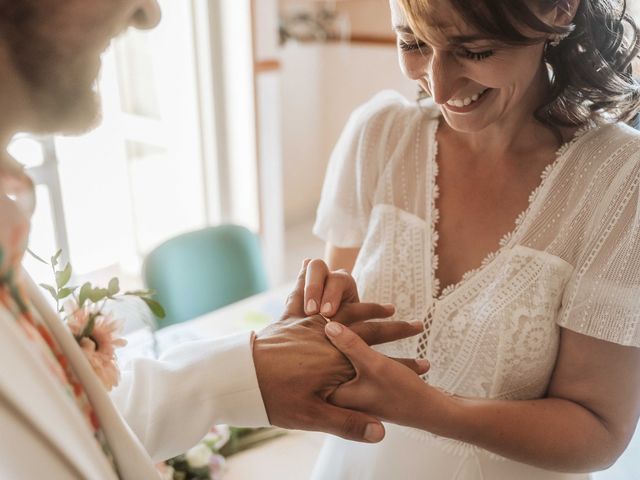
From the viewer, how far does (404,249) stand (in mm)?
1152

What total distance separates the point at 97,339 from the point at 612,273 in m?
0.74

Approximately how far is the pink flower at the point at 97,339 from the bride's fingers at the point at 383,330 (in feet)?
1.41

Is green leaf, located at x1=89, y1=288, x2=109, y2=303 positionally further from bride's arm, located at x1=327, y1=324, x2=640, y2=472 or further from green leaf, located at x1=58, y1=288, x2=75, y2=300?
bride's arm, located at x1=327, y1=324, x2=640, y2=472

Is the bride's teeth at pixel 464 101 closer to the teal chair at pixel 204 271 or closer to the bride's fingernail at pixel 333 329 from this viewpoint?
the bride's fingernail at pixel 333 329

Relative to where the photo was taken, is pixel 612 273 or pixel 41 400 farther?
pixel 612 273

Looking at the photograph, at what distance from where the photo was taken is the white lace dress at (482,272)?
954 mm

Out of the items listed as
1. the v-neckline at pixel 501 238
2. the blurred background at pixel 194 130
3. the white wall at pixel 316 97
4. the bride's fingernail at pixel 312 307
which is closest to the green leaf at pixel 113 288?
the bride's fingernail at pixel 312 307

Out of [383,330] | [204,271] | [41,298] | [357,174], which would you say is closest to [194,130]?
[204,271]

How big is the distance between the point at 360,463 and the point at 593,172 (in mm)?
671

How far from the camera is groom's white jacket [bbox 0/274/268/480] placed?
0.40 m

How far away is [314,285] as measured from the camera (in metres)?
1.02

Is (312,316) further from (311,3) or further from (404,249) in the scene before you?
(311,3)

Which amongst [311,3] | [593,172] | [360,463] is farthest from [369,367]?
[311,3]

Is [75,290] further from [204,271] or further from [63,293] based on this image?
[204,271]
